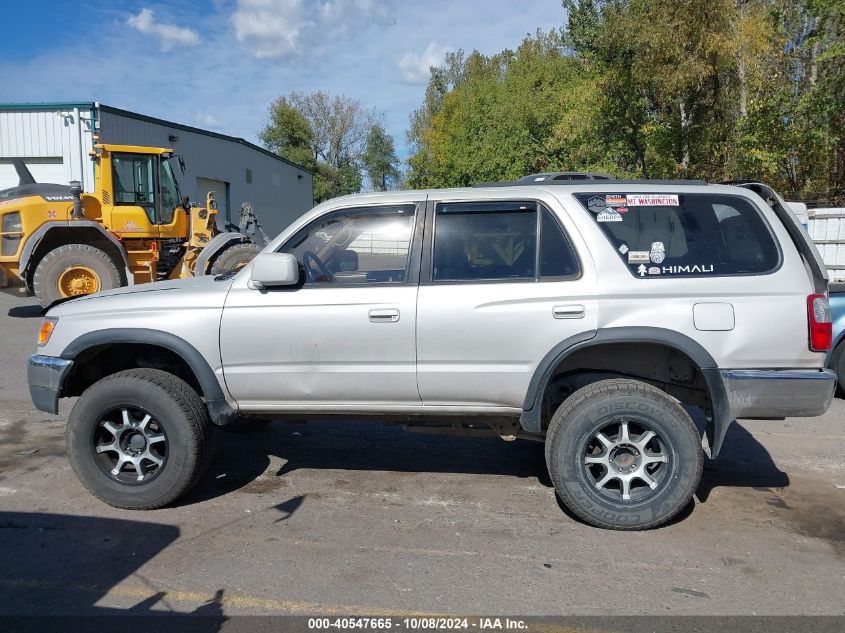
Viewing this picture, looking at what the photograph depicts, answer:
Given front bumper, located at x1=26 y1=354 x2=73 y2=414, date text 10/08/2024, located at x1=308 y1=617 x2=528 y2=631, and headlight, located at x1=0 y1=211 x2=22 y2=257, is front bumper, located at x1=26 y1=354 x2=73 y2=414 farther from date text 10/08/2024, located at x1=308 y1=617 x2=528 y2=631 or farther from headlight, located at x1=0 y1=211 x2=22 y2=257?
headlight, located at x1=0 y1=211 x2=22 y2=257

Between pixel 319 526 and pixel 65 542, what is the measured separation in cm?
145

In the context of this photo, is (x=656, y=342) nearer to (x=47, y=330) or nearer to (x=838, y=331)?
(x=47, y=330)

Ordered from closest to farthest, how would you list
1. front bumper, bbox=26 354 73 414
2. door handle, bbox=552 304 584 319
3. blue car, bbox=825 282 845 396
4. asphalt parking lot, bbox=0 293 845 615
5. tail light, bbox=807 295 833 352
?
asphalt parking lot, bbox=0 293 845 615, tail light, bbox=807 295 833 352, door handle, bbox=552 304 584 319, front bumper, bbox=26 354 73 414, blue car, bbox=825 282 845 396

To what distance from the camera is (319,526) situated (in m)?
4.23

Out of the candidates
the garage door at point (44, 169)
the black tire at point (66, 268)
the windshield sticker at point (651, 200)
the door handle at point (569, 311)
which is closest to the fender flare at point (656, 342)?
the door handle at point (569, 311)

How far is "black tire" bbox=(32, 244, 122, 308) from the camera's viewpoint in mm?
11898

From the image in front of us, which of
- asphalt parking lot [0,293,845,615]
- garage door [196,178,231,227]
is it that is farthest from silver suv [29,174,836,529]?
garage door [196,178,231,227]

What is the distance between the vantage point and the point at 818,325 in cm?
395

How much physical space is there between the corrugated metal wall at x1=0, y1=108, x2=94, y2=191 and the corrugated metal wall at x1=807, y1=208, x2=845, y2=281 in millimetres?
17878

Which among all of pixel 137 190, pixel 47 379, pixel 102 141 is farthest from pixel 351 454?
pixel 102 141

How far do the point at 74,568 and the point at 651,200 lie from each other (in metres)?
3.89

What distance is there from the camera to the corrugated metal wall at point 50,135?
19.2 meters

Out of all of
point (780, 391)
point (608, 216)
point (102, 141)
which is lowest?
point (780, 391)

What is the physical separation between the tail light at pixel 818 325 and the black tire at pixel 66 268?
35.9ft
